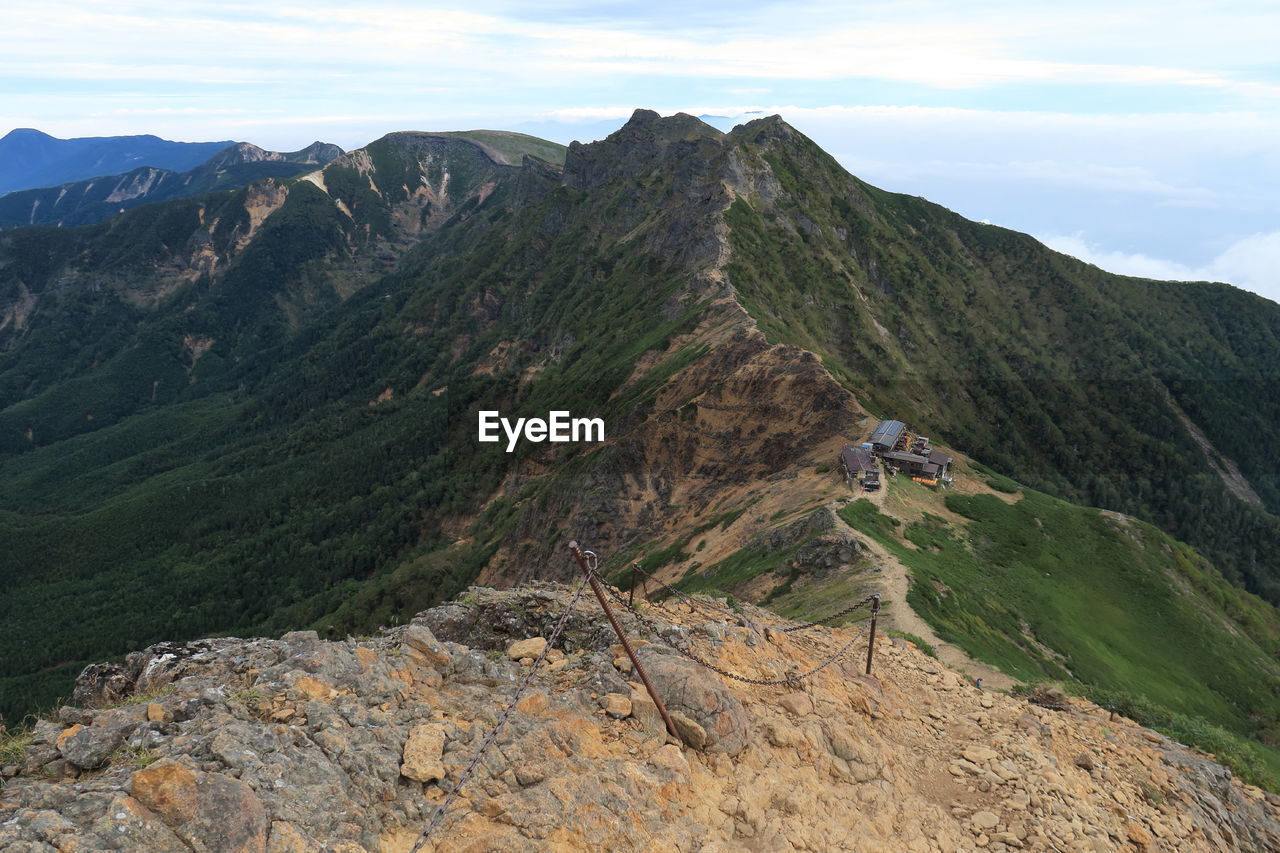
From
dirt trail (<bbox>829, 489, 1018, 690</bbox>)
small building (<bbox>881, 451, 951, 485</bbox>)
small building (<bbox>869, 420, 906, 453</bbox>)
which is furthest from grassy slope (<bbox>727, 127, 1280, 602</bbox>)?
dirt trail (<bbox>829, 489, 1018, 690</bbox>)

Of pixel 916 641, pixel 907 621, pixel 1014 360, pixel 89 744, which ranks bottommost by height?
pixel 907 621

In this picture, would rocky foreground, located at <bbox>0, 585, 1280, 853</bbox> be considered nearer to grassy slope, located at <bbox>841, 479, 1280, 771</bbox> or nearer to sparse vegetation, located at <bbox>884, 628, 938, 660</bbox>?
sparse vegetation, located at <bbox>884, 628, 938, 660</bbox>

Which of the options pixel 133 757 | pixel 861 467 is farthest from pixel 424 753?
pixel 861 467

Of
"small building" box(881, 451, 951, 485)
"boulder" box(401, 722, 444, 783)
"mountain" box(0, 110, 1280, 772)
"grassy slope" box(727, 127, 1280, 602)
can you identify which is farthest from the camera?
"grassy slope" box(727, 127, 1280, 602)

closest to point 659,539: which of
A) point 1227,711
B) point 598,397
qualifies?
point 598,397

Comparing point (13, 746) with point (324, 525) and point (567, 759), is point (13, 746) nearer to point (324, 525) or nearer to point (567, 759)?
point (567, 759)

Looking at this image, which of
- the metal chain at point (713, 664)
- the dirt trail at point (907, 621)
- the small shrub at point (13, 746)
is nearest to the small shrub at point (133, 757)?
the small shrub at point (13, 746)

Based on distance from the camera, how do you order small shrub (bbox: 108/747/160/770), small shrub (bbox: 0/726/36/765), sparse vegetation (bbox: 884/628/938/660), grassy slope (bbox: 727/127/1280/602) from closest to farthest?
1. small shrub (bbox: 108/747/160/770)
2. small shrub (bbox: 0/726/36/765)
3. sparse vegetation (bbox: 884/628/938/660)
4. grassy slope (bbox: 727/127/1280/602)
